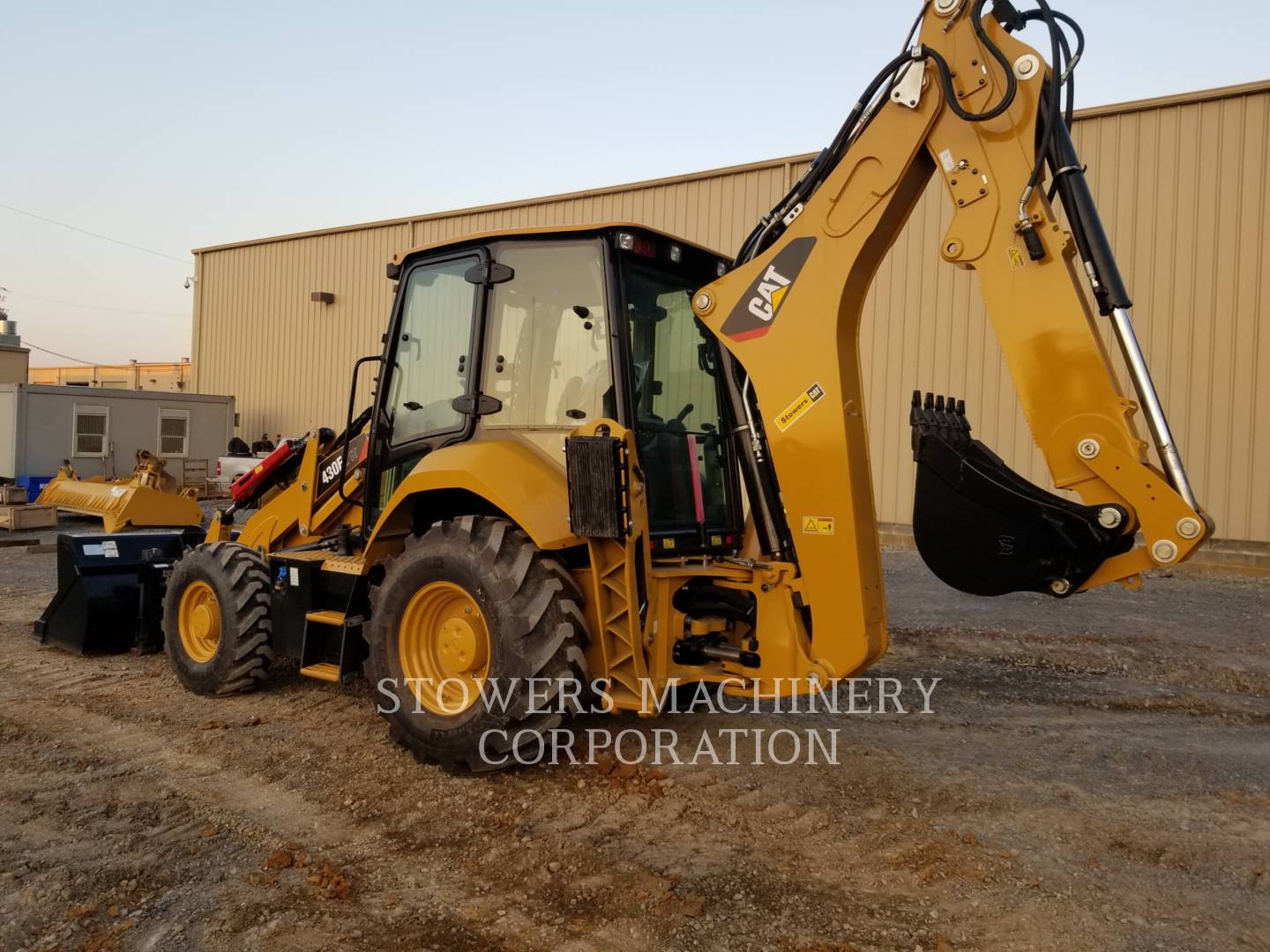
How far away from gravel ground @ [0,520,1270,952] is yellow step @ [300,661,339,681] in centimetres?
28

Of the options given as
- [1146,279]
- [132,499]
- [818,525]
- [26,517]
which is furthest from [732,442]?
[26,517]

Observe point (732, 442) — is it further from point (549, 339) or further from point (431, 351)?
point (431, 351)

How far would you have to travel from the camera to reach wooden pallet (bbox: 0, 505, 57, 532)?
43.8 ft

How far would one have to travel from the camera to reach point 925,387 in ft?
45.1

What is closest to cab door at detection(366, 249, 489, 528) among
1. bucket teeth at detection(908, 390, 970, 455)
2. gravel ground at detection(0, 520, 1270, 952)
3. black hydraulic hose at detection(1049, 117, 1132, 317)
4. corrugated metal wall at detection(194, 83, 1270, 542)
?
gravel ground at detection(0, 520, 1270, 952)

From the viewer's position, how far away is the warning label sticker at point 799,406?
3762mm

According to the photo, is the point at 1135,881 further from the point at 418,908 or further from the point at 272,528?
the point at 272,528

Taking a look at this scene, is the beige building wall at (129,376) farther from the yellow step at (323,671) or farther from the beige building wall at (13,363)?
the yellow step at (323,671)

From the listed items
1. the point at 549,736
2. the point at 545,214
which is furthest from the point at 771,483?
the point at 545,214

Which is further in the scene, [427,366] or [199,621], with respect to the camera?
[199,621]

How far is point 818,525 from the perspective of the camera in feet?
12.3

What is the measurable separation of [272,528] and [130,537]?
4.62 feet

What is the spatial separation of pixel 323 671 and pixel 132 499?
953 cm

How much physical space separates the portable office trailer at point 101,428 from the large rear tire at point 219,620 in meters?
12.1
